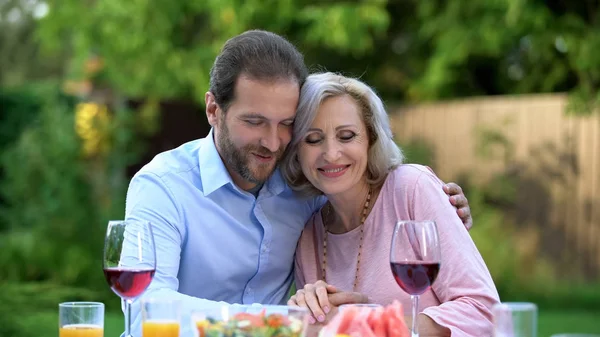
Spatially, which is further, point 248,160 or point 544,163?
point 544,163

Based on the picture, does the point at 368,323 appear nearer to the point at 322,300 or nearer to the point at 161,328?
the point at 161,328

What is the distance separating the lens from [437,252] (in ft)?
7.38

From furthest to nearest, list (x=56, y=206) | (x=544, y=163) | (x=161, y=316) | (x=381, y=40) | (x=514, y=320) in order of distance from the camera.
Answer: (x=381, y=40) → (x=544, y=163) → (x=56, y=206) → (x=161, y=316) → (x=514, y=320)

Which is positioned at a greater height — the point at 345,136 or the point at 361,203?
the point at 345,136

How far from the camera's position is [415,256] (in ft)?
7.29

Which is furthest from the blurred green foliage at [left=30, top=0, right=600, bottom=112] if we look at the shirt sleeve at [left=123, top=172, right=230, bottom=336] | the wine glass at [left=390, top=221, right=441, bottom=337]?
the wine glass at [left=390, top=221, right=441, bottom=337]

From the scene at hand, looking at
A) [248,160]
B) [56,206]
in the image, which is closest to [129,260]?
[248,160]

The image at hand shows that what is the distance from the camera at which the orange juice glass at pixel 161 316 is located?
2.07 m

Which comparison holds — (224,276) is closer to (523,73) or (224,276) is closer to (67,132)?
(67,132)

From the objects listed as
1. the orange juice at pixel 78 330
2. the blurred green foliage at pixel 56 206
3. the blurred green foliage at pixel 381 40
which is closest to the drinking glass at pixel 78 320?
the orange juice at pixel 78 330

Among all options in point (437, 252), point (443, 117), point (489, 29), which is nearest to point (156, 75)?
point (443, 117)

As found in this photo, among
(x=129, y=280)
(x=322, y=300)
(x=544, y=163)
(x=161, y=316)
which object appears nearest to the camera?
(x=161, y=316)

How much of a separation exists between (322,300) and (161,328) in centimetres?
77

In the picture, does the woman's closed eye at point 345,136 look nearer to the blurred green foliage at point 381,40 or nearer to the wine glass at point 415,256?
the wine glass at point 415,256
